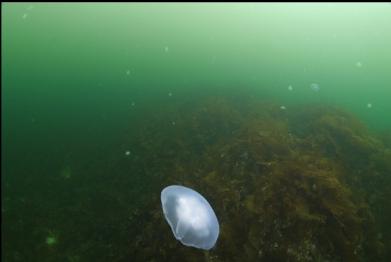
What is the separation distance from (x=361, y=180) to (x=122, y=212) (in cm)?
338

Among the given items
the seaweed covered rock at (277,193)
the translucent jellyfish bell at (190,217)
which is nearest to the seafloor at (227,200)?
the seaweed covered rock at (277,193)

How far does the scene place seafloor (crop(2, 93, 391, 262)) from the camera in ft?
11.9

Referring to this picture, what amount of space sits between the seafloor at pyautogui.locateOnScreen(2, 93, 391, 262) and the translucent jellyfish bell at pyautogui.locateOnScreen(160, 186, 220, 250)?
0.41ft

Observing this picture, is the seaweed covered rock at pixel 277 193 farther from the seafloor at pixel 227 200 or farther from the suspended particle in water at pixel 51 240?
the suspended particle in water at pixel 51 240

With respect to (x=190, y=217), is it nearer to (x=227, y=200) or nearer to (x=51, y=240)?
(x=227, y=200)

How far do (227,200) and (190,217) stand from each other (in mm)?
550

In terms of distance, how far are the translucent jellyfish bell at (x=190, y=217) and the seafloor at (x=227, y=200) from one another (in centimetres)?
12

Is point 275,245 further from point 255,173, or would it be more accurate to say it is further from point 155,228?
point 155,228

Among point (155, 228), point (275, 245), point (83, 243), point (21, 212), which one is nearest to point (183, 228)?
point (155, 228)

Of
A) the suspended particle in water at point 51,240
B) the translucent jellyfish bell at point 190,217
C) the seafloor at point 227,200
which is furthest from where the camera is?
the suspended particle in water at point 51,240

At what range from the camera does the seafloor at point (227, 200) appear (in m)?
3.63

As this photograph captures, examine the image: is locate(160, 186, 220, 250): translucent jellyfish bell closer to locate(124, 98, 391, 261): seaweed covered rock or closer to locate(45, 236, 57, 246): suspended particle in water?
locate(124, 98, 391, 261): seaweed covered rock

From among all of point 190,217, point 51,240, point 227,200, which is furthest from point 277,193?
point 51,240

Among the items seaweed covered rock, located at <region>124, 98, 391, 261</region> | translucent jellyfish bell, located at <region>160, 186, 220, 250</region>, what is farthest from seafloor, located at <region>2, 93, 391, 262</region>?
translucent jellyfish bell, located at <region>160, 186, 220, 250</region>
